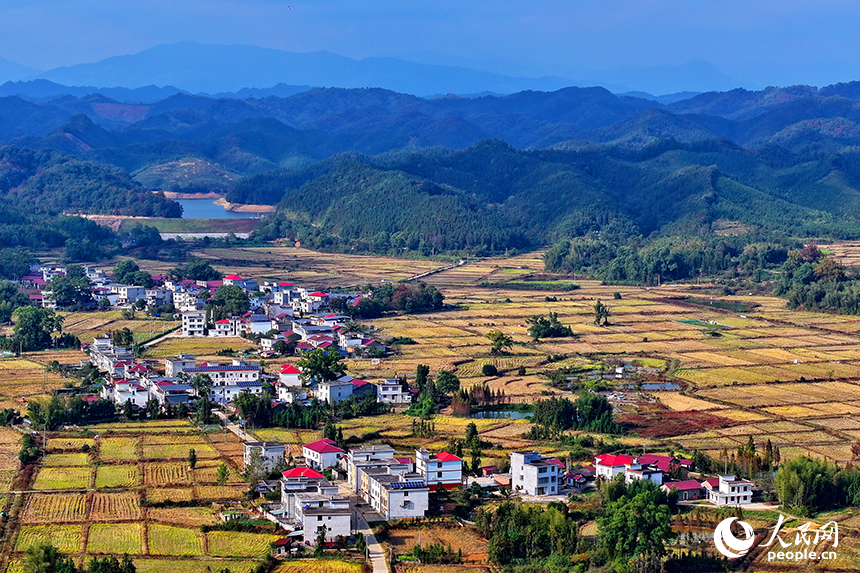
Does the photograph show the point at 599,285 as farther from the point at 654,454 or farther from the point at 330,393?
the point at 654,454

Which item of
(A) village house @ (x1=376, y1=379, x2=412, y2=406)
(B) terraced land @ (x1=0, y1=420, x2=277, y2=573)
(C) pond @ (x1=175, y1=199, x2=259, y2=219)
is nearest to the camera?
(B) terraced land @ (x1=0, y1=420, x2=277, y2=573)

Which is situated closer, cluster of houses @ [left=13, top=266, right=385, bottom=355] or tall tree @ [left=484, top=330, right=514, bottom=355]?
tall tree @ [left=484, top=330, right=514, bottom=355]

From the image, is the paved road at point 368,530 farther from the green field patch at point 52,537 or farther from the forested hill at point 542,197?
the forested hill at point 542,197

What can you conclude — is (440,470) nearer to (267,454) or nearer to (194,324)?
(267,454)

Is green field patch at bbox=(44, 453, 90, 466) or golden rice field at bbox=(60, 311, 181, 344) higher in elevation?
golden rice field at bbox=(60, 311, 181, 344)

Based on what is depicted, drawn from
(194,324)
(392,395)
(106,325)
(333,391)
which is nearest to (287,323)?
(194,324)

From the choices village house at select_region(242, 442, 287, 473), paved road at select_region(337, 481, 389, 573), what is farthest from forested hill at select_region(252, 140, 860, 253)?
paved road at select_region(337, 481, 389, 573)

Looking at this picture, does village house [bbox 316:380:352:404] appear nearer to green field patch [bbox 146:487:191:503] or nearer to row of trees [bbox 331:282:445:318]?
green field patch [bbox 146:487:191:503]

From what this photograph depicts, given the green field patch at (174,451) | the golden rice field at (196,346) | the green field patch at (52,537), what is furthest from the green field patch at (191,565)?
the golden rice field at (196,346)
